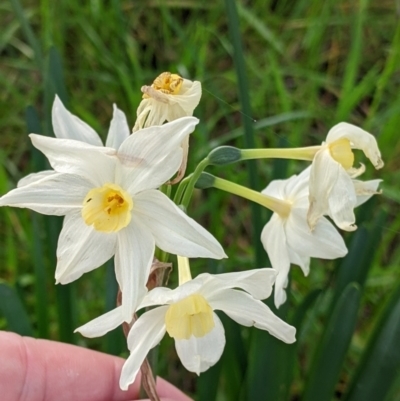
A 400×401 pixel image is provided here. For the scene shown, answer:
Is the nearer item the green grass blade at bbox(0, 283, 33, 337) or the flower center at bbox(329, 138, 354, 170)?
the flower center at bbox(329, 138, 354, 170)

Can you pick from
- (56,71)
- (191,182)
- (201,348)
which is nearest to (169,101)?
(191,182)

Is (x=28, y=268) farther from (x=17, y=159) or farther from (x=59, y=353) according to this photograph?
(x=59, y=353)

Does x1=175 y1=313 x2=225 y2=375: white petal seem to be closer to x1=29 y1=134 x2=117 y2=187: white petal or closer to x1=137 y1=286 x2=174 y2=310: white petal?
x1=137 y1=286 x2=174 y2=310: white petal

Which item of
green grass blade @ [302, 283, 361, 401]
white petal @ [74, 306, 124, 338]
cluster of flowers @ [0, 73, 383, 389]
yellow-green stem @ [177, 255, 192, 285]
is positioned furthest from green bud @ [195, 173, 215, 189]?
green grass blade @ [302, 283, 361, 401]

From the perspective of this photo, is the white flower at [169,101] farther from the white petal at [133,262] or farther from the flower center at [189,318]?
the flower center at [189,318]

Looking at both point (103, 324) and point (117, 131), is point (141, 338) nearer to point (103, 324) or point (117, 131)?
point (103, 324)

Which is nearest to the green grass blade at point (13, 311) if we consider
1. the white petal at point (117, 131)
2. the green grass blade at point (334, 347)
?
the white petal at point (117, 131)
